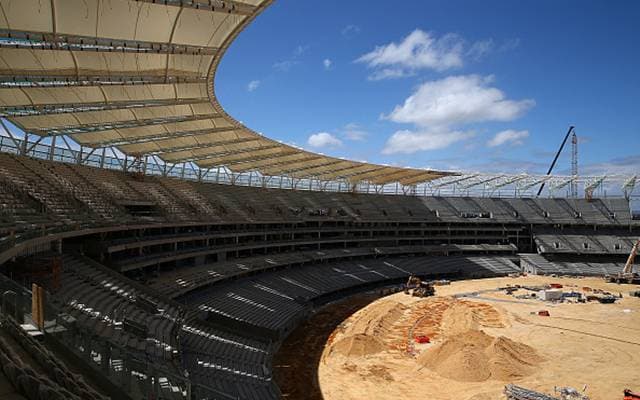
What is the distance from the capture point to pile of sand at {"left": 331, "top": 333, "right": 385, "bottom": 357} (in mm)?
26812

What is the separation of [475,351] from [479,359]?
77cm

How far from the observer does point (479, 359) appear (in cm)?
2414

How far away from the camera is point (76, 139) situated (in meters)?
34.0

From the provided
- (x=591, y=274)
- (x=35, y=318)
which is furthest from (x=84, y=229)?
(x=591, y=274)

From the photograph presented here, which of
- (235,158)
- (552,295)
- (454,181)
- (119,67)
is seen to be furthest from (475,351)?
(454,181)

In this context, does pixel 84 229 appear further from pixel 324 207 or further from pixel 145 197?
pixel 324 207

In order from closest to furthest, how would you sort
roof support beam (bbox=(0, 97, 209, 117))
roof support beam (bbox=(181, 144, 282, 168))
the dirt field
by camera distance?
1. the dirt field
2. roof support beam (bbox=(0, 97, 209, 117))
3. roof support beam (bbox=(181, 144, 282, 168))

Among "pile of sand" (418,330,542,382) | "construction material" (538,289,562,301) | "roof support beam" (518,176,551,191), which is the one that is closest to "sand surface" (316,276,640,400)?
"pile of sand" (418,330,542,382)

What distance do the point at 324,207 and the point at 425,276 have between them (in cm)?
1586

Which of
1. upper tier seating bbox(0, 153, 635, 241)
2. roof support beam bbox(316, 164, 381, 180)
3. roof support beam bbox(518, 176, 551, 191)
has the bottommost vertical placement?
upper tier seating bbox(0, 153, 635, 241)

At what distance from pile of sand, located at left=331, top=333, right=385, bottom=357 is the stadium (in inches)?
6.4

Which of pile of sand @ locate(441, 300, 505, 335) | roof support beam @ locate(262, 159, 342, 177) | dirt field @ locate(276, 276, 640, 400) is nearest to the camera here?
dirt field @ locate(276, 276, 640, 400)

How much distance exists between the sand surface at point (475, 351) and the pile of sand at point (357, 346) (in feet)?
0.24

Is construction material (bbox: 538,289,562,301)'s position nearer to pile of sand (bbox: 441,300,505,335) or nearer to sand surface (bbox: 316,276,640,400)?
sand surface (bbox: 316,276,640,400)
